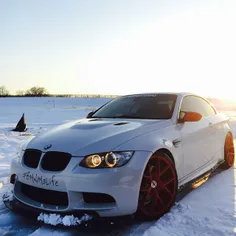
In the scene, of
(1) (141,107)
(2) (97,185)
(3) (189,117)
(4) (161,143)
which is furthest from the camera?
(1) (141,107)

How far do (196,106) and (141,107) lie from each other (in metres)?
1.02

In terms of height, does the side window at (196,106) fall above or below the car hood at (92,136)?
above

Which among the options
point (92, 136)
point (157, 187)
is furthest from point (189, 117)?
point (92, 136)

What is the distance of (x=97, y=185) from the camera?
8.73 feet

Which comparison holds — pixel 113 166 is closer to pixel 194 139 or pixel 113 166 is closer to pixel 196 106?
pixel 194 139

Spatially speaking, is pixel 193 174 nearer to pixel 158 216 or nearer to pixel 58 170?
pixel 158 216

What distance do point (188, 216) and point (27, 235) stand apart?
5.52 feet

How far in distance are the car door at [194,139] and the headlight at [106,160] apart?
1146mm

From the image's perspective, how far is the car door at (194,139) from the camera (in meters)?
→ 3.71

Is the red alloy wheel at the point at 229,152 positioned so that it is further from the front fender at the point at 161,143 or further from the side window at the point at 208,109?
the front fender at the point at 161,143

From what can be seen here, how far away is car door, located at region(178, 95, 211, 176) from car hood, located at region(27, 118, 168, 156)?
47 centimetres

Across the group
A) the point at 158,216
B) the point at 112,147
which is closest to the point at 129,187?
the point at 112,147

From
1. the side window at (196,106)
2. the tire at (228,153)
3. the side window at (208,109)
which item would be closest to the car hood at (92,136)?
the side window at (196,106)

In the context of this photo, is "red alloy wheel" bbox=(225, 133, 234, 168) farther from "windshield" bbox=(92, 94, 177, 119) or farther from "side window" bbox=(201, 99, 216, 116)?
"windshield" bbox=(92, 94, 177, 119)
